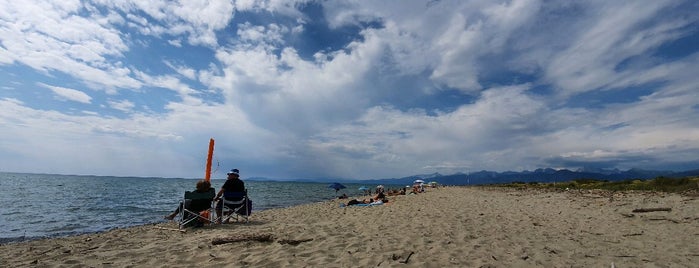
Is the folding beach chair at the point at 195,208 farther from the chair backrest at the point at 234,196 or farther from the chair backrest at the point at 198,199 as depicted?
the chair backrest at the point at 234,196

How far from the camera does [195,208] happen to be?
1008 centimetres

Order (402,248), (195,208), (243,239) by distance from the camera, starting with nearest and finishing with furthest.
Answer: (402,248) < (243,239) < (195,208)

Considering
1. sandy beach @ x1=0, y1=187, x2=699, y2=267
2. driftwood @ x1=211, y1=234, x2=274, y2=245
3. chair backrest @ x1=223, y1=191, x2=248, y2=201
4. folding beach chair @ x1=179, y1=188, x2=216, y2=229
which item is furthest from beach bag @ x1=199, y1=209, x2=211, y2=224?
driftwood @ x1=211, y1=234, x2=274, y2=245

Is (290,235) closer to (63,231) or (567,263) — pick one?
(567,263)

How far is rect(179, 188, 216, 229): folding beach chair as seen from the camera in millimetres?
9728

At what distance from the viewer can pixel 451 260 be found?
5441 mm

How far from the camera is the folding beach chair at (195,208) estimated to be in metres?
9.73

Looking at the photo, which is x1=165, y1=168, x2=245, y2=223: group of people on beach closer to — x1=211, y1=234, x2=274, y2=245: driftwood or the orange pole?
the orange pole

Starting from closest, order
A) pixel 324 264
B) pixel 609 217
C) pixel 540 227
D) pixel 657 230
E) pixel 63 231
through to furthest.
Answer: pixel 324 264
pixel 657 230
pixel 540 227
pixel 609 217
pixel 63 231

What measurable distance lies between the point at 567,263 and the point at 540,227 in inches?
160

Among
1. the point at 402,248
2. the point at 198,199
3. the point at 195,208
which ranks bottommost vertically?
the point at 402,248

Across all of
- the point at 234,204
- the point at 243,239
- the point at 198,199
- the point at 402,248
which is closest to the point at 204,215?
the point at 198,199

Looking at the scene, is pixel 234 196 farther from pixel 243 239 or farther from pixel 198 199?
pixel 243 239

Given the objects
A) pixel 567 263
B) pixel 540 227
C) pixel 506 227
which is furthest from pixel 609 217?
pixel 567 263
